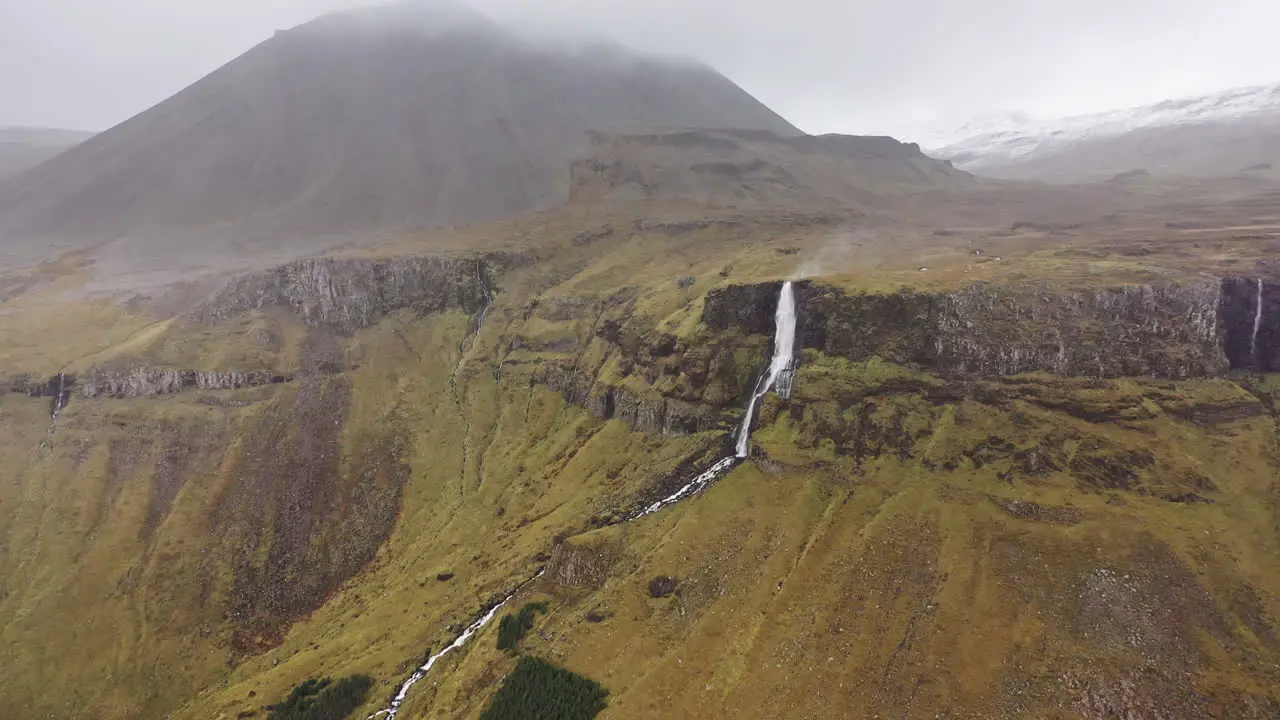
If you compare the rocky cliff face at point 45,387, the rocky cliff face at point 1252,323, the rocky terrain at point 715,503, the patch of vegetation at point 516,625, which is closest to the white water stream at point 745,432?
the rocky terrain at point 715,503

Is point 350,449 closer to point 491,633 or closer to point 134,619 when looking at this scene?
point 134,619

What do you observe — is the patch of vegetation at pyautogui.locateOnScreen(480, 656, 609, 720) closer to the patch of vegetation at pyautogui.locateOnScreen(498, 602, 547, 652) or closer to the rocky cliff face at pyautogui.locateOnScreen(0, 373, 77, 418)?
the patch of vegetation at pyautogui.locateOnScreen(498, 602, 547, 652)

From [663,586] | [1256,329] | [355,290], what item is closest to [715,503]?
[663,586]

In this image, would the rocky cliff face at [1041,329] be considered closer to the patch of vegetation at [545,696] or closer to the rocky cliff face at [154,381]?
the patch of vegetation at [545,696]

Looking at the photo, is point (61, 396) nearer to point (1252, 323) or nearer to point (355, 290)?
point (355, 290)

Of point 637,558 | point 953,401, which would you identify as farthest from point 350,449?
point 953,401

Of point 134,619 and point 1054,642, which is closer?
point 1054,642
